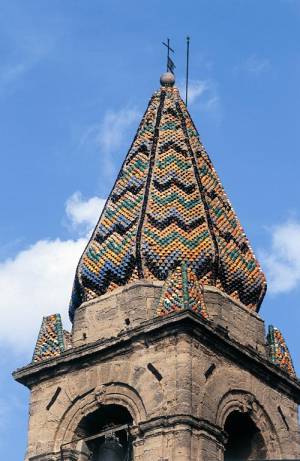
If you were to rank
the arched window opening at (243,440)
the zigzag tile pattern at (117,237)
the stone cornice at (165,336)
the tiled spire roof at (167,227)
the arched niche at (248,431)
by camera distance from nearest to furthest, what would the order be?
the stone cornice at (165,336) < the arched niche at (248,431) < the arched window opening at (243,440) < the tiled spire roof at (167,227) < the zigzag tile pattern at (117,237)

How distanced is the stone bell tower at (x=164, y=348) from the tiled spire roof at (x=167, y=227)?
0.07ft

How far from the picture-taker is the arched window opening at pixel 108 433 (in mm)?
20734

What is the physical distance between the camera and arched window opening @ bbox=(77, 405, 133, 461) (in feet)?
68.0

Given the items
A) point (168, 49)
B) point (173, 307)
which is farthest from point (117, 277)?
point (168, 49)

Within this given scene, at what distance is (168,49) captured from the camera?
84.7 ft

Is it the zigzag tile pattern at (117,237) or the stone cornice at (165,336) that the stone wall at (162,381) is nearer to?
the stone cornice at (165,336)

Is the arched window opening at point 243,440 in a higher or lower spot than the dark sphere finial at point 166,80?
lower

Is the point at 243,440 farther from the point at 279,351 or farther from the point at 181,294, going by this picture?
the point at 181,294

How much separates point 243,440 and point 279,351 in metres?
1.67

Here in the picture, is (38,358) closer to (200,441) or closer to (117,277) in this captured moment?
(117,277)

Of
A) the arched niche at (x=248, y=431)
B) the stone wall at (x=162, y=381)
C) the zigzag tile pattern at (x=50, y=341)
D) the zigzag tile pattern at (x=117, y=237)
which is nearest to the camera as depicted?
the stone wall at (x=162, y=381)

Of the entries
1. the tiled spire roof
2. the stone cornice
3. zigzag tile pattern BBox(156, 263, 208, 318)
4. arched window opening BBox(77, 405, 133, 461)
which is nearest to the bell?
arched window opening BBox(77, 405, 133, 461)

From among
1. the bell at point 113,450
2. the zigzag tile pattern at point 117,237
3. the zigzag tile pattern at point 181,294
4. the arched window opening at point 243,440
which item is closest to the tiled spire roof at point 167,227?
the zigzag tile pattern at point 117,237

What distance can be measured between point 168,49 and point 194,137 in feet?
7.07
